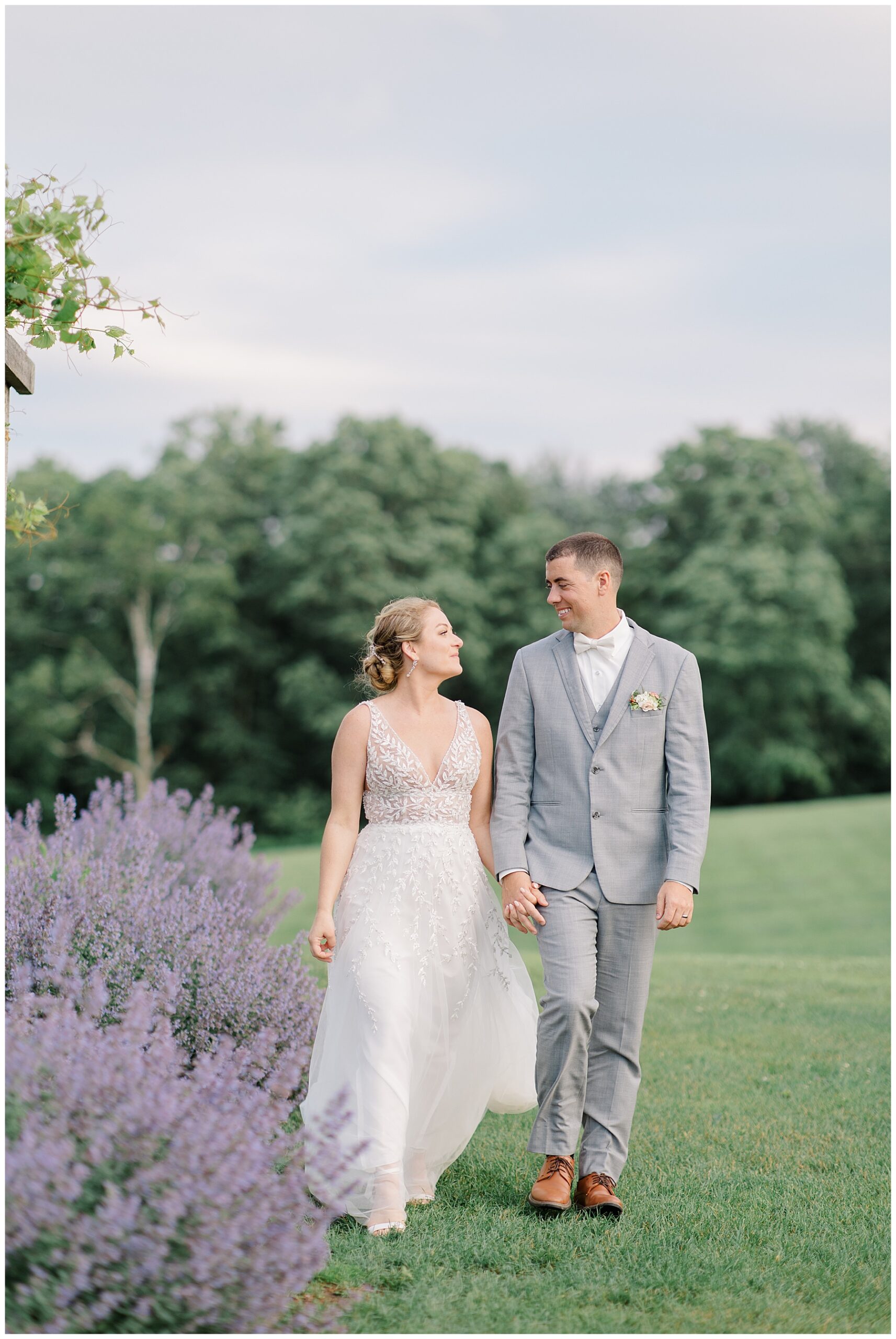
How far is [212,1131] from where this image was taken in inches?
110

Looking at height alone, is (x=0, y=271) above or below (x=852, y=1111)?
above

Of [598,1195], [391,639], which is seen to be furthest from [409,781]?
[598,1195]

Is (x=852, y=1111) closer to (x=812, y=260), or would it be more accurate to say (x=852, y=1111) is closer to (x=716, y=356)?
(x=812, y=260)

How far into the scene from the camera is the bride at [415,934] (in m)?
4.15

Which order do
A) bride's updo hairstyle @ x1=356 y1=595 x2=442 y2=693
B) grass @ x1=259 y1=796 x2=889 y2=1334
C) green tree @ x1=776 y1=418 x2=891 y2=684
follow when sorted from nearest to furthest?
grass @ x1=259 y1=796 x2=889 y2=1334 < bride's updo hairstyle @ x1=356 y1=595 x2=442 y2=693 < green tree @ x1=776 y1=418 x2=891 y2=684

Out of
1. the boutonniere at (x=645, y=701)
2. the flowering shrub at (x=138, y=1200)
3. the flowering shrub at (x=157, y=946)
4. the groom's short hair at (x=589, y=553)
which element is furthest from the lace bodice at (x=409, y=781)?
the flowering shrub at (x=138, y=1200)

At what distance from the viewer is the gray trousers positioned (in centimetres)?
419

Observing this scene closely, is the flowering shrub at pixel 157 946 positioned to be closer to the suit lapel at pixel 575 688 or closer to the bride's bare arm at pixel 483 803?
the bride's bare arm at pixel 483 803

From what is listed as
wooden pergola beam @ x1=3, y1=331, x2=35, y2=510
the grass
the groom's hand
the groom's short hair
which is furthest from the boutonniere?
wooden pergola beam @ x1=3, y1=331, x2=35, y2=510

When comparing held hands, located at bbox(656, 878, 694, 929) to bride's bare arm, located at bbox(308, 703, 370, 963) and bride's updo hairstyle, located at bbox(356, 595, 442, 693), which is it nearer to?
bride's bare arm, located at bbox(308, 703, 370, 963)

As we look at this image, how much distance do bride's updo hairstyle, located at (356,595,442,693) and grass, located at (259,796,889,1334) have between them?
187cm

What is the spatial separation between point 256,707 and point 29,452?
9523mm

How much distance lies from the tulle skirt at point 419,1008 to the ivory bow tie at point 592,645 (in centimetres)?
80

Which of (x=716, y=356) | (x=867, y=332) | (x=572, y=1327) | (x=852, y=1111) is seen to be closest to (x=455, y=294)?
(x=716, y=356)
